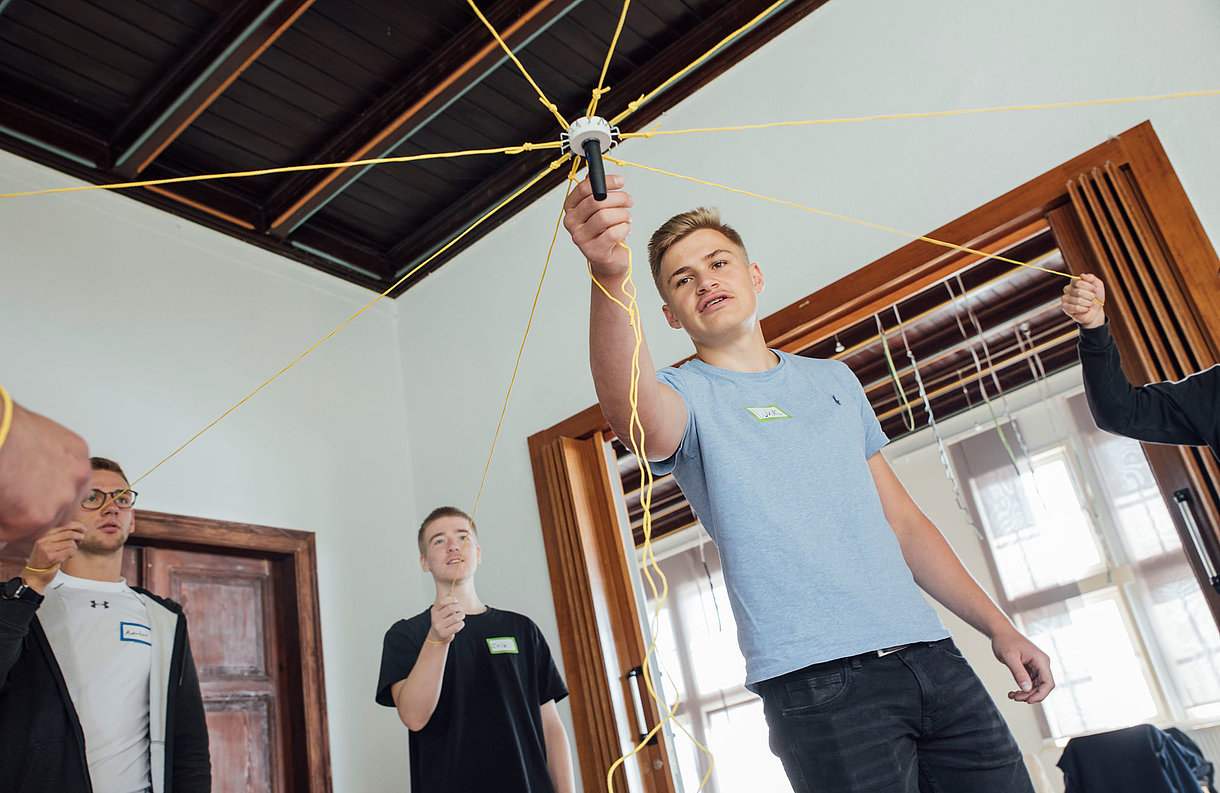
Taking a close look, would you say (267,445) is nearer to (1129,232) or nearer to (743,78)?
(743,78)

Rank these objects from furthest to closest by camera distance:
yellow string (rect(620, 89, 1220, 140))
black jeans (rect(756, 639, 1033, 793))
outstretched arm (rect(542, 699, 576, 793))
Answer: outstretched arm (rect(542, 699, 576, 793))
yellow string (rect(620, 89, 1220, 140))
black jeans (rect(756, 639, 1033, 793))

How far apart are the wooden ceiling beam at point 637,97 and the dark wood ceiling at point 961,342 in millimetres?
1037

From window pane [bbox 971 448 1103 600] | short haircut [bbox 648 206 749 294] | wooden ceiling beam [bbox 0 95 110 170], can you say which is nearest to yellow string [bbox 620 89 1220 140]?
short haircut [bbox 648 206 749 294]

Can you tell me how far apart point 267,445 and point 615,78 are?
1.85 m

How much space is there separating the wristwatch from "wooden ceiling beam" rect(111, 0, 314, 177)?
1784 mm

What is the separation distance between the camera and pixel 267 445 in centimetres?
346

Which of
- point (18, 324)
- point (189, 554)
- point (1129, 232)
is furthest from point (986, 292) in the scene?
point (18, 324)

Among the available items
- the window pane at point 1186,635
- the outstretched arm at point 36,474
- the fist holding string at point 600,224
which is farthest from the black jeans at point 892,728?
the window pane at point 1186,635

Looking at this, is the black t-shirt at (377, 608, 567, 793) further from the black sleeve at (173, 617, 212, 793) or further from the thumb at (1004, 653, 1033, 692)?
the thumb at (1004, 653, 1033, 692)

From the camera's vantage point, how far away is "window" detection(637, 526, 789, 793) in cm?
678

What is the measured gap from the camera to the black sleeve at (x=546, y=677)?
262cm

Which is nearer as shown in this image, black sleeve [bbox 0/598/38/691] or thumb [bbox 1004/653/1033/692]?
thumb [bbox 1004/653/1033/692]

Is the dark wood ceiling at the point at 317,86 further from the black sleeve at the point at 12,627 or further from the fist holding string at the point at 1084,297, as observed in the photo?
the black sleeve at the point at 12,627

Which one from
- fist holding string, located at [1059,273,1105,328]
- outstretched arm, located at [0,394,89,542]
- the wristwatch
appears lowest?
outstretched arm, located at [0,394,89,542]
